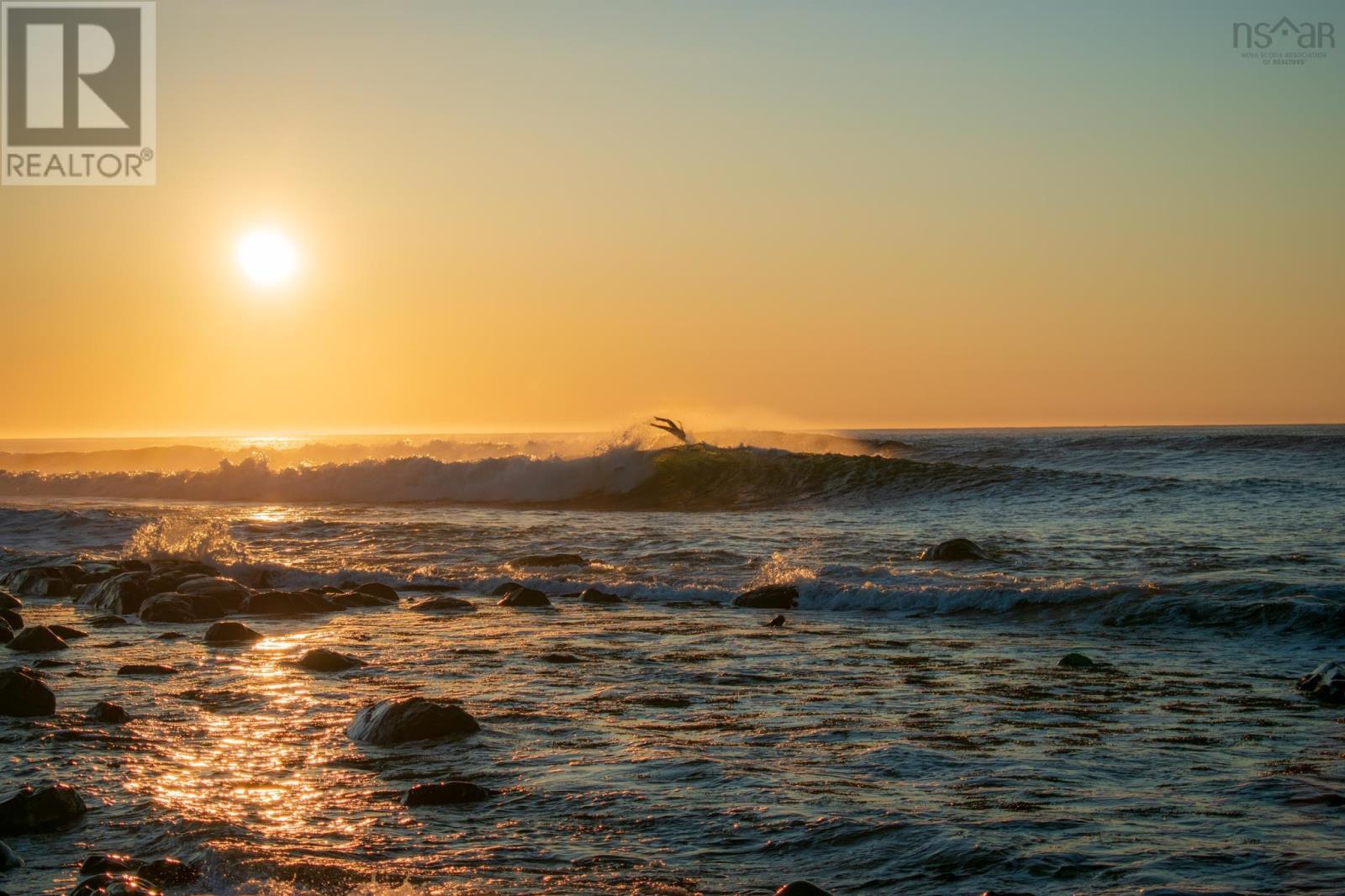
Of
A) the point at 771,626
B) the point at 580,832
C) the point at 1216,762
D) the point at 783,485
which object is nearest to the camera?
the point at 580,832

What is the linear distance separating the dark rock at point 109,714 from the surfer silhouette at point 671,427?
110 feet

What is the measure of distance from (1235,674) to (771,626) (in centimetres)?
543

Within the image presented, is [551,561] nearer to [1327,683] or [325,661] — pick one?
[325,661]

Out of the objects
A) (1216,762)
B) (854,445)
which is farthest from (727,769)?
(854,445)

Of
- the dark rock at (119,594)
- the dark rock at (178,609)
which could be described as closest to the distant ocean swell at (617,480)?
the dark rock at (119,594)

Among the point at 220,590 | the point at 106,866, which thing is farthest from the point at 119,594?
the point at 106,866

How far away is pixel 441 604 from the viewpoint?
55.3ft

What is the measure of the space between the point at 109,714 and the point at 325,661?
2.68 metres

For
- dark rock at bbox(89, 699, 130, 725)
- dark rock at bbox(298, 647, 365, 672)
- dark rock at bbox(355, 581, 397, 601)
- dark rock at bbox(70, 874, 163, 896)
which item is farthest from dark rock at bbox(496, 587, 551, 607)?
dark rock at bbox(70, 874, 163, 896)

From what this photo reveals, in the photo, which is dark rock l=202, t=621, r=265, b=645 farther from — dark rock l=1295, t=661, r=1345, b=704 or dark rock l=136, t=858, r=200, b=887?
dark rock l=1295, t=661, r=1345, b=704

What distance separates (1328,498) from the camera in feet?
86.1

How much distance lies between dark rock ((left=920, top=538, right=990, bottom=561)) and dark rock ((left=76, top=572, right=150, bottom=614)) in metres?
12.6

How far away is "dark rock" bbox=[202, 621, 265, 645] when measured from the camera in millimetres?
13664

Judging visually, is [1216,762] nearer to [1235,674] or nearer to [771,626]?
[1235,674]
